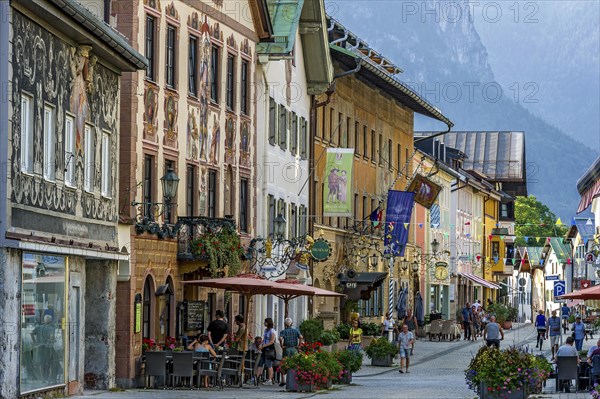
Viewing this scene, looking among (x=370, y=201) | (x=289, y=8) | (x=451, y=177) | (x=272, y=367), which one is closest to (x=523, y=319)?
(x=451, y=177)

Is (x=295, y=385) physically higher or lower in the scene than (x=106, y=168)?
lower

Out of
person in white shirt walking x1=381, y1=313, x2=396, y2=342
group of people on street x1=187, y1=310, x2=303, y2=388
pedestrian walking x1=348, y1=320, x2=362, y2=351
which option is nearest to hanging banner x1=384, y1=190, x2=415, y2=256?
person in white shirt walking x1=381, y1=313, x2=396, y2=342

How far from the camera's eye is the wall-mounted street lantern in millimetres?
34531

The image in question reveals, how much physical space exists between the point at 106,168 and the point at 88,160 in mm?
1515

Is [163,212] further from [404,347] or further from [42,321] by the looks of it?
[404,347]

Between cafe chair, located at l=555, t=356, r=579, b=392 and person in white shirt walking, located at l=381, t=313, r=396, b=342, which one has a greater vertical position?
person in white shirt walking, located at l=381, t=313, r=396, b=342

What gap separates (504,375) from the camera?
30.9 meters

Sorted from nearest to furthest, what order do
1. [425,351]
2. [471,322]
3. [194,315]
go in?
[194,315] < [425,351] < [471,322]

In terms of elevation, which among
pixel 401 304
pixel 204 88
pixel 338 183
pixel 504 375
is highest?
pixel 204 88

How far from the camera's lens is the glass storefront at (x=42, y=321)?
27438 mm

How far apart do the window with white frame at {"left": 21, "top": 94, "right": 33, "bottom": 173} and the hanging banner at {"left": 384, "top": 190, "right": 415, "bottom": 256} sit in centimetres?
3701

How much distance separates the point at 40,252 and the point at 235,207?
16794 millimetres

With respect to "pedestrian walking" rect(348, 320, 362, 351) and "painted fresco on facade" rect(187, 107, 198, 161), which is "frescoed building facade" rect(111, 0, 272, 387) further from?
"pedestrian walking" rect(348, 320, 362, 351)

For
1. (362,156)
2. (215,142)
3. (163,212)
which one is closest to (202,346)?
(163,212)
